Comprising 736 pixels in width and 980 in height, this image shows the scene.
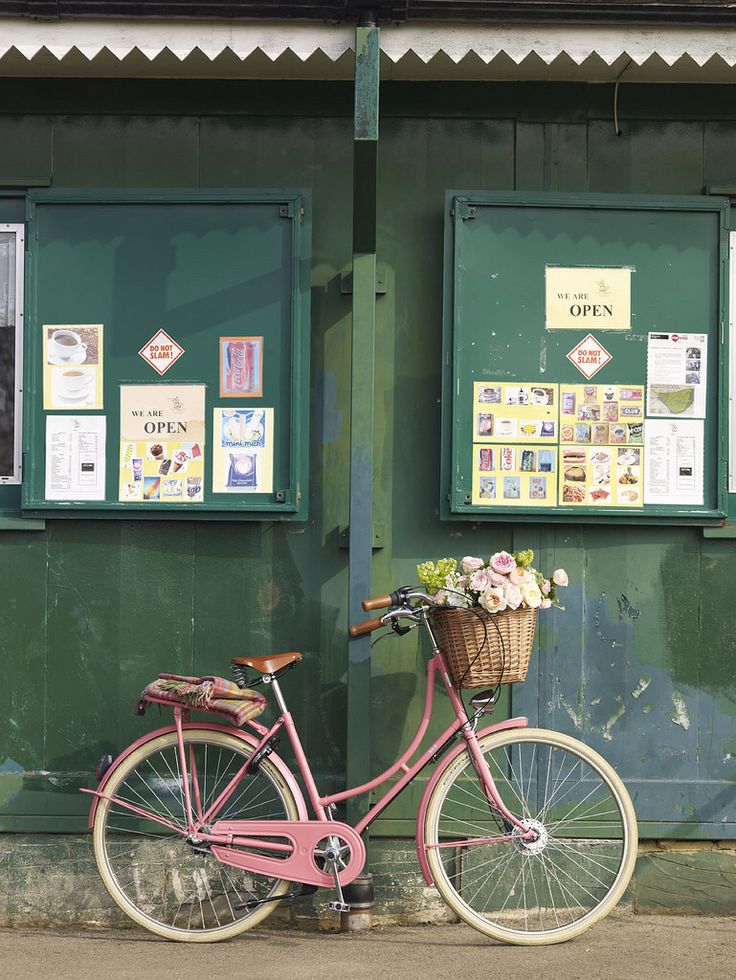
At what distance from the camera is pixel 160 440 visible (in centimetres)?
534

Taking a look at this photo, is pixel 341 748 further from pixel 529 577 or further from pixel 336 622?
pixel 529 577

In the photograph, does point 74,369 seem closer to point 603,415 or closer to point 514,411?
point 514,411

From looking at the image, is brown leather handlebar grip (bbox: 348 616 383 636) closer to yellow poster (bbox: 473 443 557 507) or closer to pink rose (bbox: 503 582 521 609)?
pink rose (bbox: 503 582 521 609)

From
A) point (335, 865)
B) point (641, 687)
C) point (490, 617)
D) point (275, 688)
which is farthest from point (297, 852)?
point (641, 687)

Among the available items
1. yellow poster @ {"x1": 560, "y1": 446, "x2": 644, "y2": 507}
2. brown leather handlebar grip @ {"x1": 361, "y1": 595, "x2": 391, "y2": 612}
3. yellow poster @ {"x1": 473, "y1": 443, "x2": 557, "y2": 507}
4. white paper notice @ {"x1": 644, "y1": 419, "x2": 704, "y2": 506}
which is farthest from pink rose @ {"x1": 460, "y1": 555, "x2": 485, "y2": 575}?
white paper notice @ {"x1": 644, "y1": 419, "x2": 704, "y2": 506}

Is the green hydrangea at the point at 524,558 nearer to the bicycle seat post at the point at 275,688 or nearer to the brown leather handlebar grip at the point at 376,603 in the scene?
the brown leather handlebar grip at the point at 376,603

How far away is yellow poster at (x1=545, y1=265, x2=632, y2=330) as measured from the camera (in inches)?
211

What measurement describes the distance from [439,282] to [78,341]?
1644 millimetres

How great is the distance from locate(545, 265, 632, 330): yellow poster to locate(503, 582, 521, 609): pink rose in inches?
52.6

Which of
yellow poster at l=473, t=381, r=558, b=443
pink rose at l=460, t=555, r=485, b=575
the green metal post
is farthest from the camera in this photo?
yellow poster at l=473, t=381, r=558, b=443

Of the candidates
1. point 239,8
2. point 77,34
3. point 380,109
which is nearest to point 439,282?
point 380,109

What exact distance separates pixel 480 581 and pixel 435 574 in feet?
0.67

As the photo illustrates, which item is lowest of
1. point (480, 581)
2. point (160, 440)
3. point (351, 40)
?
point (480, 581)

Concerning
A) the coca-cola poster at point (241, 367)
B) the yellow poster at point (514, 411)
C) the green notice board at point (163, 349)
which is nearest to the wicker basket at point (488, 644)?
the yellow poster at point (514, 411)
